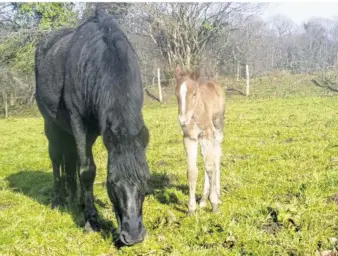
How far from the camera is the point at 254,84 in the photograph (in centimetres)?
2683

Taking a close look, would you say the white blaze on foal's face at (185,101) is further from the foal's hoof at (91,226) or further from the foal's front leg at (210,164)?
the foal's hoof at (91,226)

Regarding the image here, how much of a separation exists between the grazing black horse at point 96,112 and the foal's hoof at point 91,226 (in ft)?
0.04

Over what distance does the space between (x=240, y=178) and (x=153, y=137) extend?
5341 mm

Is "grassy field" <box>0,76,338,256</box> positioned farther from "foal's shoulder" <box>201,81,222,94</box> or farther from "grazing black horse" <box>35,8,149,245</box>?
"foal's shoulder" <box>201,81,222,94</box>

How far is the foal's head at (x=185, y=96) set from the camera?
14.8 feet

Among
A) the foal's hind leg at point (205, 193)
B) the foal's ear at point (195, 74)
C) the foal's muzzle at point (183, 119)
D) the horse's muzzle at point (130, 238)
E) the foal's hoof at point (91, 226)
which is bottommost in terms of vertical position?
the foal's hoof at point (91, 226)

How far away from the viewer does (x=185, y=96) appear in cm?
452

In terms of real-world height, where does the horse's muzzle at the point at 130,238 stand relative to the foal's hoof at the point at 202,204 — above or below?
above

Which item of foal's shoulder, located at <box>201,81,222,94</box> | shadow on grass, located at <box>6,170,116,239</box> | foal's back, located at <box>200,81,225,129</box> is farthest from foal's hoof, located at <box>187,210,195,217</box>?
foal's shoulder, located at <box>201,81,222,94</box>

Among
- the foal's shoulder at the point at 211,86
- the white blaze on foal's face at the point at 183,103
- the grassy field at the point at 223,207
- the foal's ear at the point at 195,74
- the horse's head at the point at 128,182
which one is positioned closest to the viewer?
the horse's head at the point at 128,182

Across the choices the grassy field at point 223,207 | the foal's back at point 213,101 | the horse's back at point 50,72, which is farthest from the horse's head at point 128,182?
the horse's back at point 50,72

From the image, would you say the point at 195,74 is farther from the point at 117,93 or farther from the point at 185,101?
the point at 117,93

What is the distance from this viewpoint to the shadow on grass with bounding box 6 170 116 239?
456cm

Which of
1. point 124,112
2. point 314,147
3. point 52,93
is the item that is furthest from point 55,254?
point 314,147
